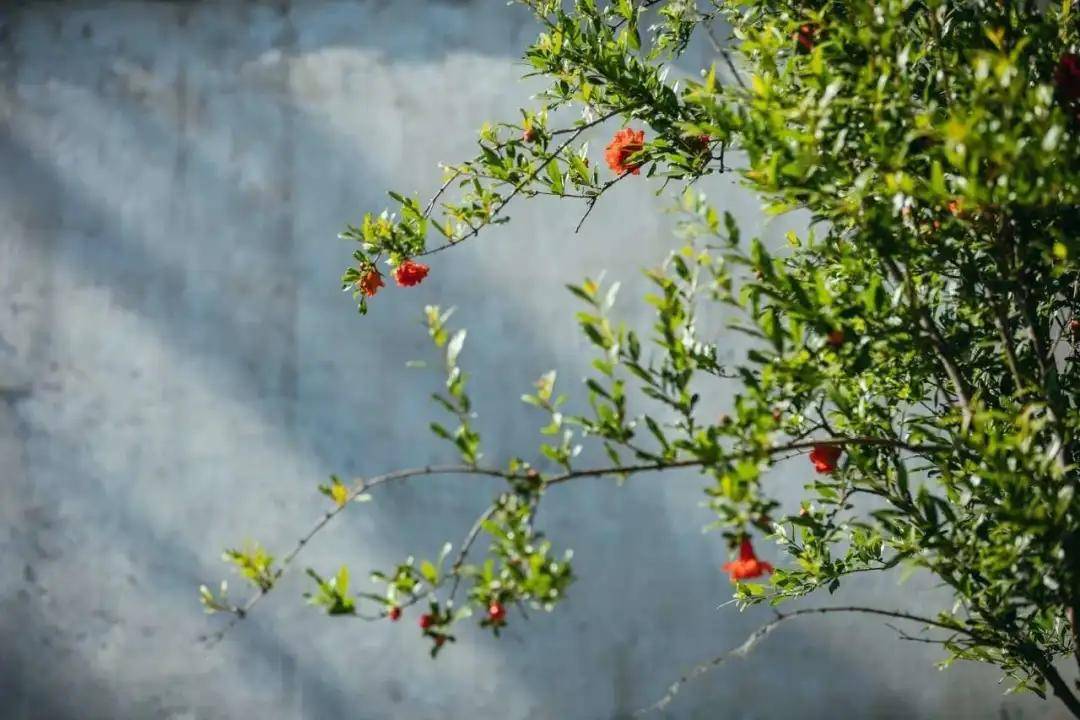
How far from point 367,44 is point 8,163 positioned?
1030 mm

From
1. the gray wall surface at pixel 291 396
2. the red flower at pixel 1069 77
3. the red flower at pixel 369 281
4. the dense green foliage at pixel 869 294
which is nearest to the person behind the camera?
the dense green foliage at pixel 869 294

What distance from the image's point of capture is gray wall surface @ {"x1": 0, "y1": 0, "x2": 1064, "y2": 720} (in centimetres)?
277

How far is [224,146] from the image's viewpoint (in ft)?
9.37

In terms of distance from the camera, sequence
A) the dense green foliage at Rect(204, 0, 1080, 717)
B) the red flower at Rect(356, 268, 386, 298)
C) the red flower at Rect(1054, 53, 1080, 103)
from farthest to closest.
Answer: the red flower at Rect(356, 268, 386, 298) < the red flower at Rect(1054, 53, 1080, 103) < the dense green foliage at Rect(204, 0, 1080, 717)

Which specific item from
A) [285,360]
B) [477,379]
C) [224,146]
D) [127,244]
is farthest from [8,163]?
[477,379]

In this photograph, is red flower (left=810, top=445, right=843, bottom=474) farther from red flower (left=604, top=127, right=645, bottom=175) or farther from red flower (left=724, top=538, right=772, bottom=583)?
red flower (left=604, top=127, right=645, bottom=175)

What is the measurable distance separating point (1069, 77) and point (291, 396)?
81.6 inches

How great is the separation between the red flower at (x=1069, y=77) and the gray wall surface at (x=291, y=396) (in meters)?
1.54

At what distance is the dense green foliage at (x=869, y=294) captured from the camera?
1.08 metres

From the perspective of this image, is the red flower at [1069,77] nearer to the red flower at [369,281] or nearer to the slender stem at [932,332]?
the slender stem at [932,332]

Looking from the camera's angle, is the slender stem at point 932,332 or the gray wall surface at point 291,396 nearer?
the slender stem at point 932,332

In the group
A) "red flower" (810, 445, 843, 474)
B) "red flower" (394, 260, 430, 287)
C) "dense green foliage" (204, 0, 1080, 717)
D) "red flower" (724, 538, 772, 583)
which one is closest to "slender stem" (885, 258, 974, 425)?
"dense green foliage" (204, 0, 1080, 717)

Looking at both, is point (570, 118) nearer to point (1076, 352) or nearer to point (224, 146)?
point (224, 146)

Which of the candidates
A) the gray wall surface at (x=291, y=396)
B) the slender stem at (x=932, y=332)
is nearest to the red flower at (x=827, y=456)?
the slender stem at (x=932, y=332)
